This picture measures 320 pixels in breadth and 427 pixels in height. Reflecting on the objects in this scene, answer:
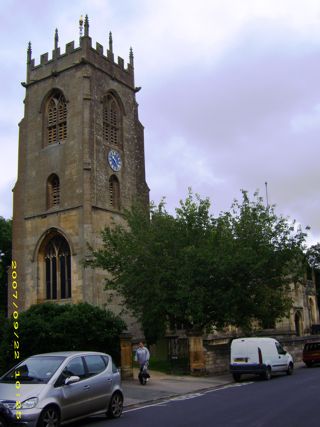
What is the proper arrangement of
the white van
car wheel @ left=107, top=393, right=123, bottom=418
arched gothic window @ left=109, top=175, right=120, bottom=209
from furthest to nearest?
arched gothic window @ left=109, top=175, right=120, bottom=209 < the white van < car wheel @ left=107, top=393, right=123, bottom=418

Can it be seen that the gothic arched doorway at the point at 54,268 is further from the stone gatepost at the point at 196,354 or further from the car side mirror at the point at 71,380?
the car side mirror at the point at 71,380

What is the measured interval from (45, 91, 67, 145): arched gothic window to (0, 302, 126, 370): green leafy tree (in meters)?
20.2

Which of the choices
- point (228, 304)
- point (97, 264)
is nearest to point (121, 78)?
point (97, 264)

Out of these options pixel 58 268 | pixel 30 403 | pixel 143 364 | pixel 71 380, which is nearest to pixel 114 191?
pixel 58 268

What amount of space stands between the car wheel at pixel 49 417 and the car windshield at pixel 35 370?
0.59m

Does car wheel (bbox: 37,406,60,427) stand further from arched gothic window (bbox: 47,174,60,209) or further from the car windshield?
arched gothic window (bbox: 47,174,60,209)

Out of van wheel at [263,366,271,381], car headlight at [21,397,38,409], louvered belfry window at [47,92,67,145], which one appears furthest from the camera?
louvered belfry window at [47,92,67,145]

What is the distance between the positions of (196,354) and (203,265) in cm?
378

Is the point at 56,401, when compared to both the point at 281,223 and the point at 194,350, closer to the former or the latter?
the point at 194,350

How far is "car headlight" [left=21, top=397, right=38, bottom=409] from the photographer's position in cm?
969

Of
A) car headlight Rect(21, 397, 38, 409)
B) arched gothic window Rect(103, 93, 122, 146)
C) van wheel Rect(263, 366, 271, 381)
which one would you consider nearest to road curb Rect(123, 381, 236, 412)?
van wheel Rect(263, 366, 271, 381)

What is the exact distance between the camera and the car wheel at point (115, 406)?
1222cm

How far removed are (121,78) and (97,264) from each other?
20.1 meters

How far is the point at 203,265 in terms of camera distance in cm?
2325
